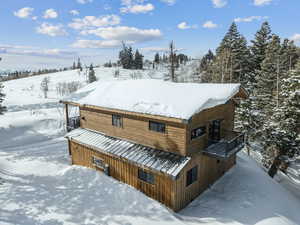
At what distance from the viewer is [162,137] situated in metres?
10.5

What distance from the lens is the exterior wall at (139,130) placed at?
983cm

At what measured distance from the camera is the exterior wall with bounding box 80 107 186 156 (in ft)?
32.2

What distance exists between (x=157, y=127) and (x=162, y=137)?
0.57m

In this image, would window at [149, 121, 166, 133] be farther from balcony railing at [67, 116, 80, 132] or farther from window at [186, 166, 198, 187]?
balcony railing at [67, 116, 80, 132]

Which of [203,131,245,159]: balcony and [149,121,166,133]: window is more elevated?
[149,121,166,133]: window

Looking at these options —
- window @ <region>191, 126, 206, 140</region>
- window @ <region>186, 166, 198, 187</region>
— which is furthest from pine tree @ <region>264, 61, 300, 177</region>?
window @ <region>186, 166, 198, 187</region>

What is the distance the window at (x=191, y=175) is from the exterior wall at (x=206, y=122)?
104cm

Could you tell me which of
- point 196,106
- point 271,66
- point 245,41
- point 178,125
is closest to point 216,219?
point 178,125

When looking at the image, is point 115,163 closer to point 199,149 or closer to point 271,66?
point 199,149

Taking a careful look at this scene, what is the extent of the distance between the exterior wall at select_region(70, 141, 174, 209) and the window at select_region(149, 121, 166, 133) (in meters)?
2.18

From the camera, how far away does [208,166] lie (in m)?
11.8

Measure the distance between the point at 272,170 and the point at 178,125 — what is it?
11.5 m

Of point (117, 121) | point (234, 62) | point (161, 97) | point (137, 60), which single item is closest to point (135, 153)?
point (117, 121)

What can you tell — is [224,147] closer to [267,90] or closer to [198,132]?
[198,132]
